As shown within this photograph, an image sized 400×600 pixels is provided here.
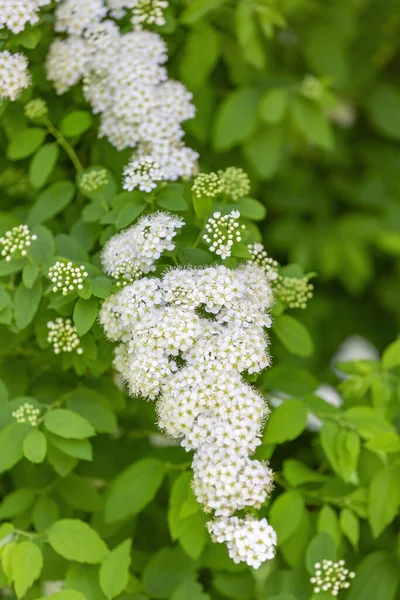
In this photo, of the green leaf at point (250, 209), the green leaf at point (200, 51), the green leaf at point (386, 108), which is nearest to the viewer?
the green leaf at point (250, 209)

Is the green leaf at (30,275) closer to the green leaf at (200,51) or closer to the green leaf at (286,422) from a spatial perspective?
the green leaf at (286,422)

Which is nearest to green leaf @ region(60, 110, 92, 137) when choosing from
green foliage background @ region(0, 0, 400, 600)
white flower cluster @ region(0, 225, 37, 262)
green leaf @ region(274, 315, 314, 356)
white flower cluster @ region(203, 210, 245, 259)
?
green foliage background @ region(0, 0, 400, 600)

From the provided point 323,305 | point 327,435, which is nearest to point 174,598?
point 327,435

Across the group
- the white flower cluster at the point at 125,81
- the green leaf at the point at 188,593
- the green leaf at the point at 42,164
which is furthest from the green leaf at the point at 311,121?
the green leaf at the point at 188,593

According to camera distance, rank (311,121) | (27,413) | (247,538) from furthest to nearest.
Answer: (311,121) → (27,413) → (247,538)

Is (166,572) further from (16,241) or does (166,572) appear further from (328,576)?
(16,241)

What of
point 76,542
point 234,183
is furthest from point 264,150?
point 76,542
